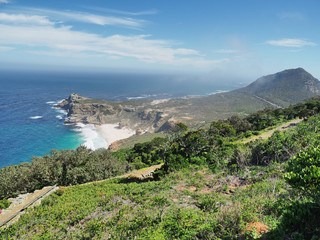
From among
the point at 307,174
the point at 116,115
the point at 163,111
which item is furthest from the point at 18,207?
the point at 116,115

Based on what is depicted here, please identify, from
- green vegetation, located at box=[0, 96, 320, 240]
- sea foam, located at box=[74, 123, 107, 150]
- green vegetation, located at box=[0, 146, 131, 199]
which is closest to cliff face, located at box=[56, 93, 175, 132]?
sea foam, located at box=[74, 123, 107, 150]

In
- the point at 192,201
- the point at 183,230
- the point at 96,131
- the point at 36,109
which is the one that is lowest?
the point at 96,131

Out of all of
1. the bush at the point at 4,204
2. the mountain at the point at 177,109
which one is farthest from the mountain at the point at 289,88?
the bush at the point at 4,204

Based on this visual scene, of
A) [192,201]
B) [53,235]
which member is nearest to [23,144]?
[53,235]

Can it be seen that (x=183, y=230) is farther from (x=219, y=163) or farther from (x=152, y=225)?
(x=219, y=163)

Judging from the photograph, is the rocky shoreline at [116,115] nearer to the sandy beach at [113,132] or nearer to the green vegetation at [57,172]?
the sandy beach at [113,132]

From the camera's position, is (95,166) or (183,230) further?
(95,166)

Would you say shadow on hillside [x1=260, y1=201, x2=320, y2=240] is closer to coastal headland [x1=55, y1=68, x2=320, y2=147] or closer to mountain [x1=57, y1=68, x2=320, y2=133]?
coastal headland [x1=55, y1=68, x2=320, y2=147]
